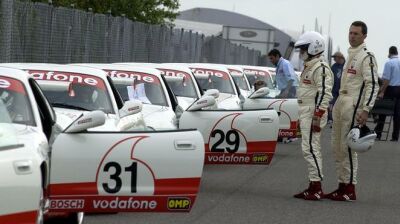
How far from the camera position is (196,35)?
1577 inches

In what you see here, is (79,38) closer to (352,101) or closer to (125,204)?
(352,101)

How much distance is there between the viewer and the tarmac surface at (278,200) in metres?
12.0

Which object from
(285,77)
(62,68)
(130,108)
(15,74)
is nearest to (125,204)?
(15,74)

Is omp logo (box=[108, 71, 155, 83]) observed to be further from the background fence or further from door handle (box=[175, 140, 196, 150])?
door handle (box=[175, 140, 196, 150])

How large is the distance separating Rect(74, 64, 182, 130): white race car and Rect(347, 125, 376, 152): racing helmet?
7.02 ft

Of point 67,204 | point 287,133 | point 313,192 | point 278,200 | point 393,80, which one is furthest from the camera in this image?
point 393,80

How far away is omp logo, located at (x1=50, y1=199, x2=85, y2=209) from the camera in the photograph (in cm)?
936

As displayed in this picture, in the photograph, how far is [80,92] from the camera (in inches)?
497

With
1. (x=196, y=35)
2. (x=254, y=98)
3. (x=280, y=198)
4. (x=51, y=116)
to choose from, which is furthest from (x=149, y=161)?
(x=196, y=35)

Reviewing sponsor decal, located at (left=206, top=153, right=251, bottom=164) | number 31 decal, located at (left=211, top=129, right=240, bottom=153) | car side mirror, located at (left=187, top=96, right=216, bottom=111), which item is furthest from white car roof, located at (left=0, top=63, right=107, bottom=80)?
sponsor decal, located at (left=206, top=153, right=251, bottom=164)

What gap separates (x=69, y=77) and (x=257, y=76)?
44.4ft

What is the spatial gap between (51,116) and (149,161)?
1.15 m

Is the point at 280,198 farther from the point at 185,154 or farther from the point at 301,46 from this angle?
the point at 185,154

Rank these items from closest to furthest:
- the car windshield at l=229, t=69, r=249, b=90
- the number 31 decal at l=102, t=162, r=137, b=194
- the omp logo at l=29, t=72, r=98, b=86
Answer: the number 31 decal at l=102, t=162, r=137, b=194
the omp logo at l=29, t=72, r=98, b=86
the car windshield at l=229, t=69, r=249, b=90
